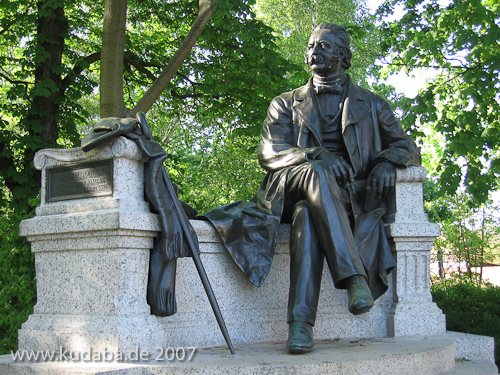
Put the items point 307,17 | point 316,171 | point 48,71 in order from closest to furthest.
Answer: point 316,171 < point 48,71 < point 307,17

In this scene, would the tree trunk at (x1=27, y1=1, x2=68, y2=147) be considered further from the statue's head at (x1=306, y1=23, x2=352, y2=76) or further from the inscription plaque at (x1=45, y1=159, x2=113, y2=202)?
the inscription plaque at (x1=45, y1=159, x2=113, y2=202)

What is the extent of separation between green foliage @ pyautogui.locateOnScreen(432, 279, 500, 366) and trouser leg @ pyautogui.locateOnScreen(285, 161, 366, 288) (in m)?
2.76

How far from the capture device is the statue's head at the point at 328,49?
4.82 m

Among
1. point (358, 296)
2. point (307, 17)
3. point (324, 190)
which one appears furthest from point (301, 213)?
point (307, 17)

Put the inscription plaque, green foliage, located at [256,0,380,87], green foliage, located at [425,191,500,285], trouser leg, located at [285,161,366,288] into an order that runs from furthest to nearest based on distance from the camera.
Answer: green foliage, located at [256,0,380,87]
green foliage, located at [425,191,500,285]
trouser leg, located at [285,161,366,288]
the inscription plaque

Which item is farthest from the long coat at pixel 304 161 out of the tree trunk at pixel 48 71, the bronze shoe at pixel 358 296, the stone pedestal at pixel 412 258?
the tree trunk at pixel 48 71

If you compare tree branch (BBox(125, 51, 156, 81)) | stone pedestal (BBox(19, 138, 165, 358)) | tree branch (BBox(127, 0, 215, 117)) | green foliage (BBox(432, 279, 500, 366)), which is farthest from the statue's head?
tree branch (BBox(125, 51, 156, 81))

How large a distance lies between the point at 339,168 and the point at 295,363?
4.94 ft

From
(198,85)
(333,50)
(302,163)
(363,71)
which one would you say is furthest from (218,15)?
(363,71)

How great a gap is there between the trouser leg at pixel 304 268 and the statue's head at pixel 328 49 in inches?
52.6

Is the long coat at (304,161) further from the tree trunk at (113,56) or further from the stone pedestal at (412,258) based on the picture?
the tree trunk at (113,56)

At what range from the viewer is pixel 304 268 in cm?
393

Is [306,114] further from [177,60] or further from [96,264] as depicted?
[177,60]

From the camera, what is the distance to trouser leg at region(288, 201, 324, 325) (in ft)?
12.5
